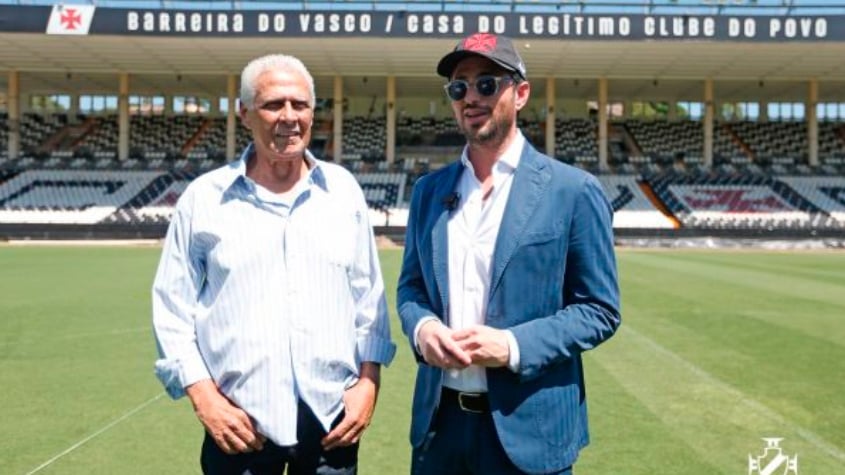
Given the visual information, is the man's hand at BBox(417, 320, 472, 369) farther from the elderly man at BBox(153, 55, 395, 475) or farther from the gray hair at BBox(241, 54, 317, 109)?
the gray hair at BBox(241, 54, 317, 109)

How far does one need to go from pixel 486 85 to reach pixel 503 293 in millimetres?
669

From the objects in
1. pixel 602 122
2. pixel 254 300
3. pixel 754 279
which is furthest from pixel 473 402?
pixel 602 122

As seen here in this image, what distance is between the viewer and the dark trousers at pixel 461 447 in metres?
2.45

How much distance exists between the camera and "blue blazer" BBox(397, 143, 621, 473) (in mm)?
2400

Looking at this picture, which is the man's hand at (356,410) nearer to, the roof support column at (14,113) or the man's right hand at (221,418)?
the man's right hand at (221,418)

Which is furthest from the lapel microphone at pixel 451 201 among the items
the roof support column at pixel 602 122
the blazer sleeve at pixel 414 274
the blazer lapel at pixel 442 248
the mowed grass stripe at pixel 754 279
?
the roof support column at pixel 602 122

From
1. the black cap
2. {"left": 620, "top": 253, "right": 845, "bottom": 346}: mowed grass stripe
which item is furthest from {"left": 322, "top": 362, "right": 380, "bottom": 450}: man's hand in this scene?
{"left": 620, "top": 253, "right": 845, "bottom": 346}: mowed grass stripe

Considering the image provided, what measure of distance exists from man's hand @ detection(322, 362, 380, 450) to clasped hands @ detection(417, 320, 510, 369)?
417 mm

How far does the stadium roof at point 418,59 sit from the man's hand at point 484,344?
29046 mm

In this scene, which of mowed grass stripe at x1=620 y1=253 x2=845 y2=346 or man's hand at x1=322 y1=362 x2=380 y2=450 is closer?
man's hand at x1=322 y1=362 x2=380 y2=450

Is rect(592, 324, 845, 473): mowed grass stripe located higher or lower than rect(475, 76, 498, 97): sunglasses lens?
lower

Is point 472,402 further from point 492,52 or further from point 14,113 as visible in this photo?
point 14,113

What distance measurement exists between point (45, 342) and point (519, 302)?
760 centimetres

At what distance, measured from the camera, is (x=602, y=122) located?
129 feet
